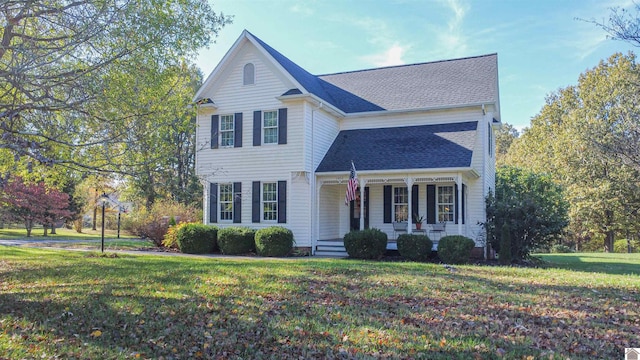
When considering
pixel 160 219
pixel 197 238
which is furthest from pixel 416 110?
pixel 160 219

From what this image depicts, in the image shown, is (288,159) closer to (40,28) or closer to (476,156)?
(476,156)

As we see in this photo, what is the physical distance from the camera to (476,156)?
18062mm

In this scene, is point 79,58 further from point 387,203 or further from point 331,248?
point 387,203

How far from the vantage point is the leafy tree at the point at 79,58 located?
31.0 feet

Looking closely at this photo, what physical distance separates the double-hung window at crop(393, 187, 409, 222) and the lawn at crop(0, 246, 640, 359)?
8.06 m

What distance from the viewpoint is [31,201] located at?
25.9 m

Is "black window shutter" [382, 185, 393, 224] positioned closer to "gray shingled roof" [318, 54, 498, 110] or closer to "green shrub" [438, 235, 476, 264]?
"gray shingled roof" [318, 54, 498, 110]

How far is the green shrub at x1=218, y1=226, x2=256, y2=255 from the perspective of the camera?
17578mm

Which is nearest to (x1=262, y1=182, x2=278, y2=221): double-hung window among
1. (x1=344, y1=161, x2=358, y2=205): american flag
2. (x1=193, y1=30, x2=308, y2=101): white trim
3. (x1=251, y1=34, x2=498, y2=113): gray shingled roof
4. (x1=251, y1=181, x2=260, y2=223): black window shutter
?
(x1=251, y1=181, x2=260, y2=223): black window shutter

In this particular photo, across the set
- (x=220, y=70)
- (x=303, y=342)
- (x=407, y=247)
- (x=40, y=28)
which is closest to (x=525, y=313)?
(x=303, y=342)

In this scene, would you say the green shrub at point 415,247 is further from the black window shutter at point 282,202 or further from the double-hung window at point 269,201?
the double-hung window at point 269,201

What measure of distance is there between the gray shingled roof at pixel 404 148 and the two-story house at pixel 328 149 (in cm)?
4

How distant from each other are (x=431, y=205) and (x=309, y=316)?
484 inches

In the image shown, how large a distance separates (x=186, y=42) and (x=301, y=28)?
5099mm
